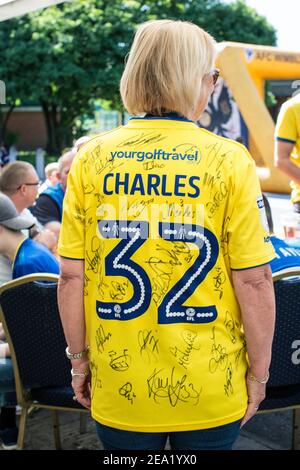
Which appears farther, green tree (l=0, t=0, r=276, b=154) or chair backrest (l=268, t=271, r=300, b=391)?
green tree (l=0, t=0, r=276, b=154)

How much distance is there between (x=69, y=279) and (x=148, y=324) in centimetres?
26

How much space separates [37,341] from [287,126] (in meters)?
2.20

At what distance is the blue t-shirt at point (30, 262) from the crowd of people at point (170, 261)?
1325 mm

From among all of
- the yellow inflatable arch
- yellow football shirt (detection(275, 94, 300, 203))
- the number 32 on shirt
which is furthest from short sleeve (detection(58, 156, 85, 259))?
the yellow inflatable arch

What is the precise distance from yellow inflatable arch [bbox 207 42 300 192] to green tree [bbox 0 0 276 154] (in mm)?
10599

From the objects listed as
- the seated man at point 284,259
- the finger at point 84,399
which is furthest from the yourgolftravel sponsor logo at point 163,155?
the seated man at point 284,259

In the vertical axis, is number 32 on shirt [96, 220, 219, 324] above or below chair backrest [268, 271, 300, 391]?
above

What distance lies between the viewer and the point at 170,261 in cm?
153
